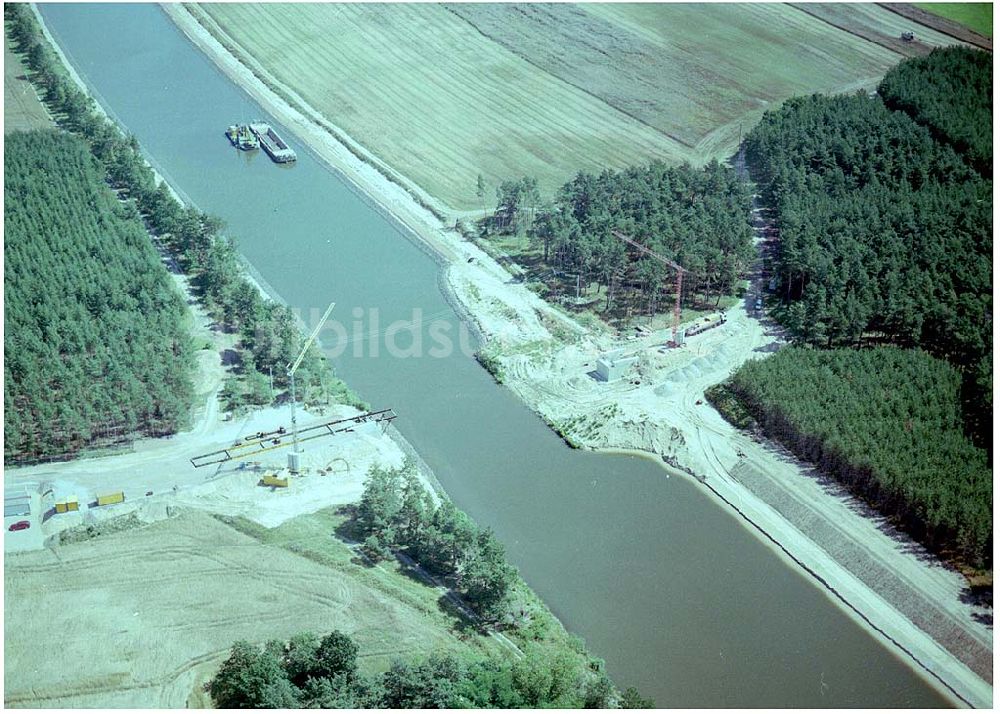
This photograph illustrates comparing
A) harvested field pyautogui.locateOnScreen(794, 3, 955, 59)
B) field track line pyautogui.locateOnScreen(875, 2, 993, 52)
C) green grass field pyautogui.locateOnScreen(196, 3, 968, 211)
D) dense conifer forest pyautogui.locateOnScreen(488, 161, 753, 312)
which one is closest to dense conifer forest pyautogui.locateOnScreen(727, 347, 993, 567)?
dense conifer forest pyautogui.locateOnScreen(488, 161, 753, 312)

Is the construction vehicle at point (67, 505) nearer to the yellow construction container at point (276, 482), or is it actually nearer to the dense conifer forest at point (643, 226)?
the yellow construction container at point (276, 482)

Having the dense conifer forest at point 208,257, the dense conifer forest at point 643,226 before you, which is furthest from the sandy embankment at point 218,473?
the dense conifer forest at point 643,226

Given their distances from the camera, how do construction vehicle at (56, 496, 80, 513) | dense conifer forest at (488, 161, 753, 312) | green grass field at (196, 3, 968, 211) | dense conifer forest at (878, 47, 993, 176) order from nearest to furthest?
construction vehicle at (56, 496, 80, 513) → dense conifer forest at (488, 161, 753, 312) → dense conifer forest at (878, 47, 993, 176) → green grass field at (196, 3, 968, 211)

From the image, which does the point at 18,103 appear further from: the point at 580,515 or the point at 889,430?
the point at 889,430

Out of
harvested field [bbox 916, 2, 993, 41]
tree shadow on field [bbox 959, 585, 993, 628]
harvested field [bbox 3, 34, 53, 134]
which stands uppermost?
harvested field [bbox 916, 2, 993, 41]

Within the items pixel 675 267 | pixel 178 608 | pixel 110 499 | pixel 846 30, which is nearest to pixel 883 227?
pixel 675 267

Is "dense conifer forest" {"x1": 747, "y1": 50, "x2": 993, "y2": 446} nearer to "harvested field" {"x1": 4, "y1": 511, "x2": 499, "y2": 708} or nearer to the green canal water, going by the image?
the green canal water
